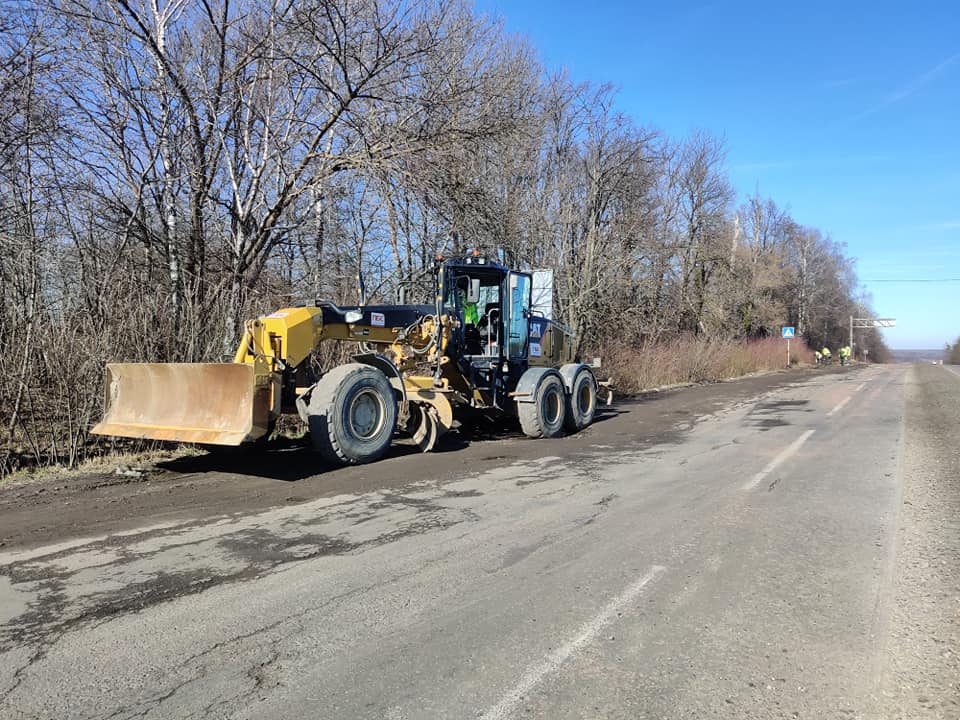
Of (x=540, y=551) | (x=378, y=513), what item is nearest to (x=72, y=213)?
(x=378, y=513)

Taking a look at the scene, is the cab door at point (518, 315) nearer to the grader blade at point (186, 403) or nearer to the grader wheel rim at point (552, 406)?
the grader wheel rim at point (552, 406)

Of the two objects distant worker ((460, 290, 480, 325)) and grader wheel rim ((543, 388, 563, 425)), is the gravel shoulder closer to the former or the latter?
grader wheel rim ((543, 388, 563, 425))

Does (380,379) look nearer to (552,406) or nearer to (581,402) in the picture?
(552,406)

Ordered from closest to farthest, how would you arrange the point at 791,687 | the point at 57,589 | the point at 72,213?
1. the point at 791,687
2. the point at 57,589
3. the point at 72,213

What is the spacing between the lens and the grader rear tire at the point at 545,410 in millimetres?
11320

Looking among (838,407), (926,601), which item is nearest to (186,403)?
(926,601)

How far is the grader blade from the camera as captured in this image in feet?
24.6

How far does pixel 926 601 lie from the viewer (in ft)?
13.6

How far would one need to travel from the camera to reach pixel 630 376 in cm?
2358

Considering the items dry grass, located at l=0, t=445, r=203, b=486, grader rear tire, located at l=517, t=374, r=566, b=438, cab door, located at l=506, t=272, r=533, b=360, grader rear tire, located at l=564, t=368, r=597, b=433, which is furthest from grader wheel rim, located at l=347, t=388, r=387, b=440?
grader rear tire, located at l=564, t=368, r=597, b=433

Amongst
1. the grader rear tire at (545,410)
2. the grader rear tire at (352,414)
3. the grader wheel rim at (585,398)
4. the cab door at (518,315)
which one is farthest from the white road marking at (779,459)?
the cab door at (518,315)

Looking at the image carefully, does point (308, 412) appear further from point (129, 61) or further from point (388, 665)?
point (129, 61)

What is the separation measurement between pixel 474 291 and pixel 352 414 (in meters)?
4.00

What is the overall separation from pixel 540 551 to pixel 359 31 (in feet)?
38.9
